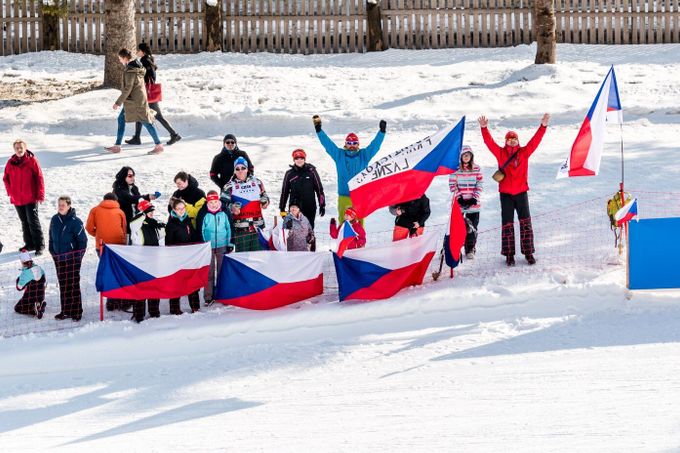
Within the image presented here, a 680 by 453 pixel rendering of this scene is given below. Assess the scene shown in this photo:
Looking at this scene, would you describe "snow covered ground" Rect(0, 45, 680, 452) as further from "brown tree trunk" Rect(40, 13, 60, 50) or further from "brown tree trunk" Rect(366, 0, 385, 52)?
"brown tree trunk" Rect(40, 13, 60, 50)

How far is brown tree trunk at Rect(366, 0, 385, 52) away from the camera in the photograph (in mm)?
24656

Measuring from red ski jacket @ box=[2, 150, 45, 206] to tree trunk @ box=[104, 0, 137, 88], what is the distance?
6705mm

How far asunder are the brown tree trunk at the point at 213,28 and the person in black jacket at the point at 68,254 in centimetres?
1149

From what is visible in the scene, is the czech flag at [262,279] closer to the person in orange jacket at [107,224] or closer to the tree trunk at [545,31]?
the person in orange jacket at [107,224]

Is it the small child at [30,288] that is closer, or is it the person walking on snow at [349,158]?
the small child at [30,288]

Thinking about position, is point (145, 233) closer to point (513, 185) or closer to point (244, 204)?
point (244, 204)

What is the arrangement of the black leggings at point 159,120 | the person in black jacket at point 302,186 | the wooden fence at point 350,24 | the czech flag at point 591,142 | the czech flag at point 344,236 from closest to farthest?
the czech flag at point 344,236, the czech flag at point 591,142, the person in black jacket at point 302,186, the black leggings at point 159,120, the wooden fence at point 350,24

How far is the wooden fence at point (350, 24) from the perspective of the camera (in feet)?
81.4

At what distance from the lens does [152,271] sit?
1347 cm

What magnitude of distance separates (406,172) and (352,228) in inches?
34.6

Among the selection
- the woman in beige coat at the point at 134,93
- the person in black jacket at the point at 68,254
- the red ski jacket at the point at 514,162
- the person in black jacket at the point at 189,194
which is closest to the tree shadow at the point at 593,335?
the red ski jacket at the point at 514,162

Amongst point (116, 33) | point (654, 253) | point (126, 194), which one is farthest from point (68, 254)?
point (116, 33)

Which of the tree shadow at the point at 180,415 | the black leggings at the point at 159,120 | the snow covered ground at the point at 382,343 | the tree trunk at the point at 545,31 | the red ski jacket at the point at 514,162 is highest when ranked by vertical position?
the tree trunk at the point at 545,31

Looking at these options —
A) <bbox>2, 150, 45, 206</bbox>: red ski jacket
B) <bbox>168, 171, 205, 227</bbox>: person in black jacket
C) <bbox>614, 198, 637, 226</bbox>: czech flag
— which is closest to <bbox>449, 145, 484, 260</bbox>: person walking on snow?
<bbox>614, 198, 637, 226</bbox>: czech flag
